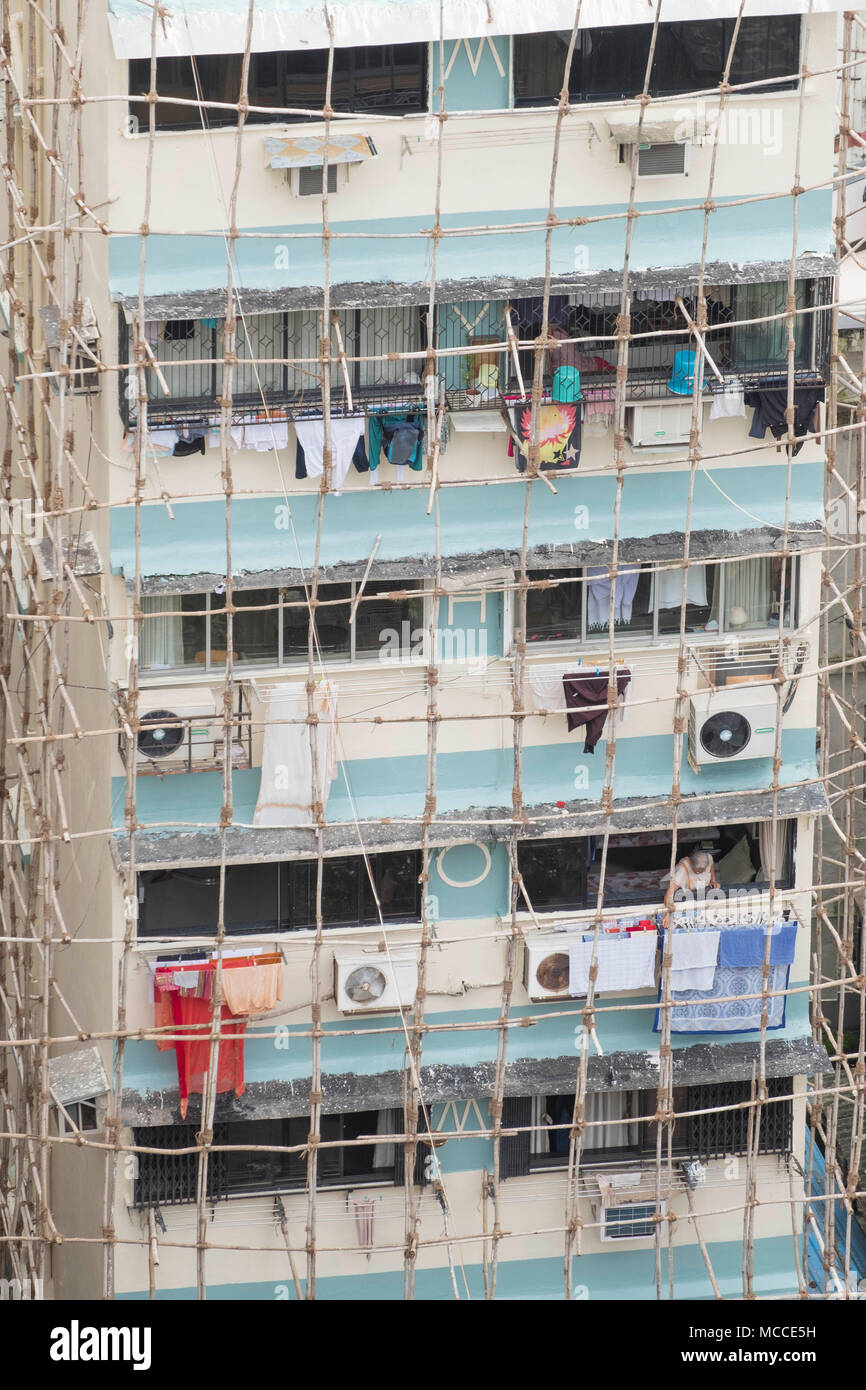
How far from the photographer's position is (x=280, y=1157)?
45.3ft

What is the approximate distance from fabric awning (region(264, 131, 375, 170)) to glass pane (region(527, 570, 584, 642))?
118 inches

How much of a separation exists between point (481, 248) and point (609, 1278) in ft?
24.0

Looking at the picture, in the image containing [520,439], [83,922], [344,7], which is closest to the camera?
[344,7]

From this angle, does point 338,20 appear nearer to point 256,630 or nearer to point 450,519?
point 450,519

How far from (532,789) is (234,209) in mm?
4299

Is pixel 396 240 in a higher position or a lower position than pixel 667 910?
higher

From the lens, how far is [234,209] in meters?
12.0

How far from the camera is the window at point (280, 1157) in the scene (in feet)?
44.2

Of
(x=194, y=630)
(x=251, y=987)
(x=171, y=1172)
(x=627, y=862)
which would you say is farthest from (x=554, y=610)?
(x=171, y=1172)

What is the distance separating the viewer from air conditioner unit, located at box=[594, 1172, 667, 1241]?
13.8 meters

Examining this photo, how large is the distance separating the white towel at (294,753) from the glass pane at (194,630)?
2.02 feet

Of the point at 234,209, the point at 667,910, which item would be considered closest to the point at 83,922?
the point at 667,910

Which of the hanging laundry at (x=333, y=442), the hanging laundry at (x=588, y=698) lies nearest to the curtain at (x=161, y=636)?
the hanging laundry at (x=333, y=442)

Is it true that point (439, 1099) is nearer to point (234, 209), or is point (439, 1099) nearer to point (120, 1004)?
point (120, 1004)
